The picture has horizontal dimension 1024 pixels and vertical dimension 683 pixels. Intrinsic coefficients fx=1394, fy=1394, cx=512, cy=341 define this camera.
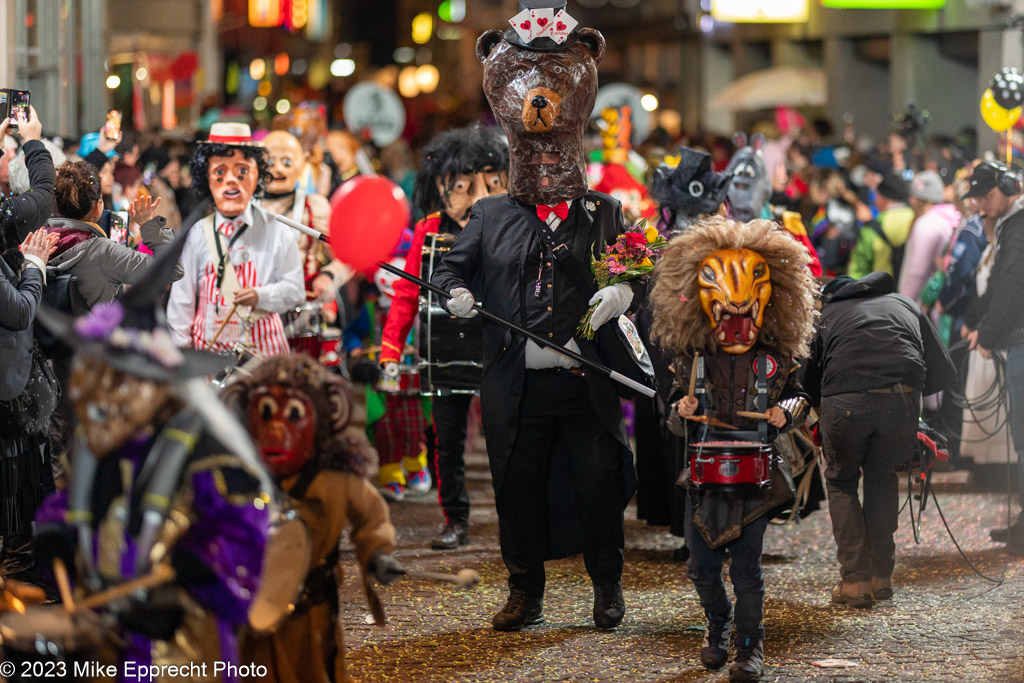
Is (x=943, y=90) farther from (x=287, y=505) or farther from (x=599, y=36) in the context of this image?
(x=287, y=505)

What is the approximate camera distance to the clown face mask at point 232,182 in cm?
711

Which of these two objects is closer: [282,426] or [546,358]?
[282,426]

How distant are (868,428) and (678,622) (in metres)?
1.30

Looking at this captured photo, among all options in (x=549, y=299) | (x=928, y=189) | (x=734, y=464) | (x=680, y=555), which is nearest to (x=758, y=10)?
(x=928, y=189)

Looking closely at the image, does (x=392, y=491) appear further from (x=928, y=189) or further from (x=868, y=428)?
(x=928, y=189)

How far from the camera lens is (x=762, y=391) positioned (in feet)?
18.4

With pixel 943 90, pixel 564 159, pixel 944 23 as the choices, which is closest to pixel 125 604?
pixel 564 159

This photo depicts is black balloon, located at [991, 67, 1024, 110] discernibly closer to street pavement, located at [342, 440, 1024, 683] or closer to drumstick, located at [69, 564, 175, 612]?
street pavement, located at [342, 440, 1024, 683]

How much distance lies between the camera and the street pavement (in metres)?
5.62

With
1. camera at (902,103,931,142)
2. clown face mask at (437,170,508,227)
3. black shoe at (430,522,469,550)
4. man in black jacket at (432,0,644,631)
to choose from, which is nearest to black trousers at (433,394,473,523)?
black shoe at (430,522,469,550)

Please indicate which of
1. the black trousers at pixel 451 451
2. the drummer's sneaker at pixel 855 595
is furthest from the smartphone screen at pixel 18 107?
the drummer's sneaker at pixel 855 595

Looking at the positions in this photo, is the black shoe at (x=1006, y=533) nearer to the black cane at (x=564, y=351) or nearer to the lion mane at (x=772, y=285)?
the lion mane at (x=772, y=285)

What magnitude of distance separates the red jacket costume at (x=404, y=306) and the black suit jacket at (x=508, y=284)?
1.47 meters

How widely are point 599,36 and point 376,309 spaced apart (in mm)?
4197
